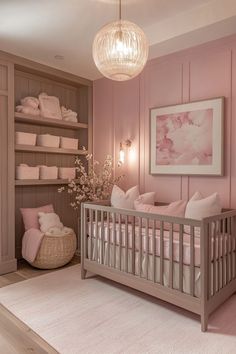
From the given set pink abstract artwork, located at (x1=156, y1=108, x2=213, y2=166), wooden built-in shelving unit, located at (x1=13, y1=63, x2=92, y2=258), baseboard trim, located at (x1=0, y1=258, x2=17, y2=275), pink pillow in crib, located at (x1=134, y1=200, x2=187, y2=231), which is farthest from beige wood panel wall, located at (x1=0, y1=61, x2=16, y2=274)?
pink abstract artwork, located at (x1=156, y1=108, x2=213, y2=166)

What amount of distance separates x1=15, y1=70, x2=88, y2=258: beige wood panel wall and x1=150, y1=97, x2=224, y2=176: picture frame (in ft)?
4.20

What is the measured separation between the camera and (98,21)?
259 centimetres

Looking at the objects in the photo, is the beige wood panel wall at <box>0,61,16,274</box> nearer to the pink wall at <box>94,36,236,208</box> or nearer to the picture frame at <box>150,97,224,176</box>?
the pink wall at <box>94,36,236,208</box>

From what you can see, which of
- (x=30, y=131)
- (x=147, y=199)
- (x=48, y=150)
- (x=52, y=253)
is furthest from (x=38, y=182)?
(x=147, y=199)

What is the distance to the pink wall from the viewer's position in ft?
9.00

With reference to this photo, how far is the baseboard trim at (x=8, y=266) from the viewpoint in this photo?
10.2 ft

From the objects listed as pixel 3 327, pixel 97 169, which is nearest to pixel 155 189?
pixel 97 169

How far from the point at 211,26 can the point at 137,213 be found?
1773mm

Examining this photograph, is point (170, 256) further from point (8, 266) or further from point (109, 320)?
point (8, 266)

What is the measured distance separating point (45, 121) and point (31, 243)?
1.53 metres

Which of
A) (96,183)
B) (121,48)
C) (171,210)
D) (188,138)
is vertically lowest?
(171,210)

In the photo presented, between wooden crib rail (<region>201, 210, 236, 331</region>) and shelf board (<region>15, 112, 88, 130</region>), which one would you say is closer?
wooden crib rail (<region>201, 210, 236, 331</region>)

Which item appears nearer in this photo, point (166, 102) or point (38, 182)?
point (166, 102)

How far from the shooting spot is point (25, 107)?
3.38 m
